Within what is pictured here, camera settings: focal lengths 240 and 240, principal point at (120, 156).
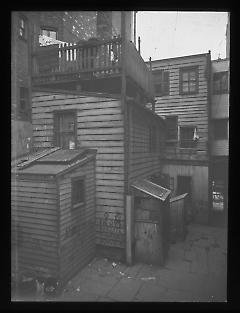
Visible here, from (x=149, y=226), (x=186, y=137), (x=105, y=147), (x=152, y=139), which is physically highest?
(x=186, y=137)

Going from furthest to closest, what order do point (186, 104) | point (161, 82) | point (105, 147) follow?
point (161, 82) → point (186, 104) → point (105, 147)

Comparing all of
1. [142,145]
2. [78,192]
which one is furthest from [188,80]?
[78,192]

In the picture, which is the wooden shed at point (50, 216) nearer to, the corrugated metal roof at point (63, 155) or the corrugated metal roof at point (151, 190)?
the corrugated metal roof at point (63, 155)

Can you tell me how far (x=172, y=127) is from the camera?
1510 cm

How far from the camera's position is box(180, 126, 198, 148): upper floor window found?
14.3 meters

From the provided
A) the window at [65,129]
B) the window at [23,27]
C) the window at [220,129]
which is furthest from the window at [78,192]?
the window at [220,129]

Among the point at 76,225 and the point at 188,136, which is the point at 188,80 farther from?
the point at 76,225

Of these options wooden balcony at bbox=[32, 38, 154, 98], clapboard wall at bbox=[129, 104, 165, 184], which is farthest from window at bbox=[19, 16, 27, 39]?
clapboard wall at bbox=[129, 104, 165, 184]

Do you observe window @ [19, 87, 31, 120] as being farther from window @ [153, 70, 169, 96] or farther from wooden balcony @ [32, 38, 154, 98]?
window @ [153, 70, 169, 96]

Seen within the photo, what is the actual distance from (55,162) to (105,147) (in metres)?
1.97

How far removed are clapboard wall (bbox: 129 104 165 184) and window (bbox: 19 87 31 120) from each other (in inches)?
173

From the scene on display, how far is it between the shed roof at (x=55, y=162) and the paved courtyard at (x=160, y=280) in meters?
3.66
